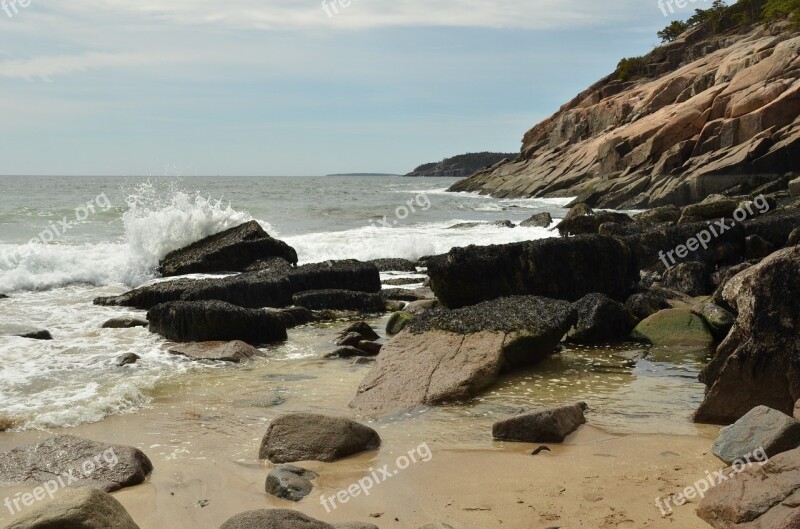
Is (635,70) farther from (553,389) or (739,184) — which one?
(553,389)

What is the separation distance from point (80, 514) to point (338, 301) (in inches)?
324

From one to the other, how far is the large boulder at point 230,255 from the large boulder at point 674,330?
28.7ft

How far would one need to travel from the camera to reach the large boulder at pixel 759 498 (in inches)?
143

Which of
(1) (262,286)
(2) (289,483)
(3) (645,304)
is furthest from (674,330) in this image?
(1) (262,286)

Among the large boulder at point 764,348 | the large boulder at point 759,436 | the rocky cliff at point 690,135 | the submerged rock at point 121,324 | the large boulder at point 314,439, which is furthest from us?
the rocky cliff at point 690,135

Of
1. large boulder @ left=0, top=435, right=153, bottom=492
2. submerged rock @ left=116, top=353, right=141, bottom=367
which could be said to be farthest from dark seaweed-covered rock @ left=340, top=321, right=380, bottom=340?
large boulder @ left=0, top=435, right=153, bottom=492

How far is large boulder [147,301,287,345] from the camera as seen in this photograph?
9.62 m

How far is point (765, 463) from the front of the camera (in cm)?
401

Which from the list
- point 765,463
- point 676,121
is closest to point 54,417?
point 765,463

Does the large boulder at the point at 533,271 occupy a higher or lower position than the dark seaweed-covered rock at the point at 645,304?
higher

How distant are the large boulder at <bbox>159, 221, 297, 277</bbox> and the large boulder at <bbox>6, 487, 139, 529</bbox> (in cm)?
1201

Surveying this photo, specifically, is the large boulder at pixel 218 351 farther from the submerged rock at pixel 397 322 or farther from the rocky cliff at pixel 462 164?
the rocky cliff at pixel 462 164

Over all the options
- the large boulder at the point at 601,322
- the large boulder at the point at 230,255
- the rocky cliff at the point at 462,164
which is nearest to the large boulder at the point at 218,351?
the large boulder at the point at 601,322

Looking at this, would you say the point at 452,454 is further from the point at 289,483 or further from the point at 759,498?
the point at 759,498
